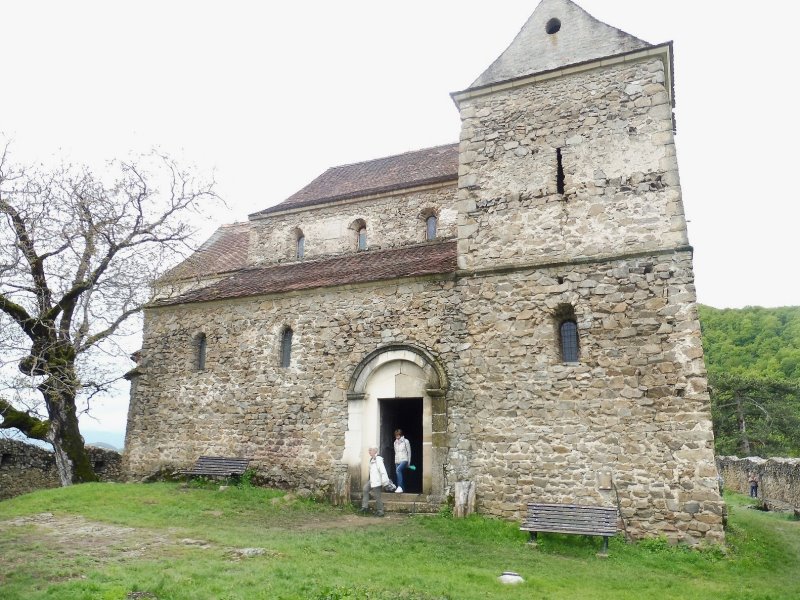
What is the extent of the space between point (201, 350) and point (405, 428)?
5785 millimetres

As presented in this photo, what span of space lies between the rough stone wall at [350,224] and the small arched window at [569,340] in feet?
16.7

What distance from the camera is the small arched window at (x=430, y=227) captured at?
16609 millimetres

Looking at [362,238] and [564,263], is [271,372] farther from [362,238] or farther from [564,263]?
[564,263]

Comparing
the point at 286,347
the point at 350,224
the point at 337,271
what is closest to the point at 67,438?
the point at 286,347

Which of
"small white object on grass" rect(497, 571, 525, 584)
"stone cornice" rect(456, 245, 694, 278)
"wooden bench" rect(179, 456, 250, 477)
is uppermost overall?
"stone cornice" rect(456, 245, 694, 278)

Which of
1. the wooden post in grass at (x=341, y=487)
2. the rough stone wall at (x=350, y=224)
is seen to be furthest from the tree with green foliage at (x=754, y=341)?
the wooden post in grass at (x=341, y=487)

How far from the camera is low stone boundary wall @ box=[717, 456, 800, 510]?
19.7 metres

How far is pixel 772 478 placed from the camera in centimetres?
2197

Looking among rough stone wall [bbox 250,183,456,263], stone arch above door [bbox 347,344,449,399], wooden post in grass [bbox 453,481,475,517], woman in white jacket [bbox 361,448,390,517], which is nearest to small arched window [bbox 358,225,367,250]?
rough stone wall [bbox 250,183,456,263]

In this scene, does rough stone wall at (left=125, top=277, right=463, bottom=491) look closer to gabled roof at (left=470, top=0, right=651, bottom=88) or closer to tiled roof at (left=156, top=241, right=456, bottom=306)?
tiled roof at (left=156, top=241, right=456, bottom=306)

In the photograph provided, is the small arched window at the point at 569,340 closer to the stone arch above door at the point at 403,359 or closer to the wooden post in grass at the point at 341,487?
the stone arch above door at the point at 403,359

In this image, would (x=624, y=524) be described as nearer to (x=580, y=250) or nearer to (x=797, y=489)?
(x=580, y=250)

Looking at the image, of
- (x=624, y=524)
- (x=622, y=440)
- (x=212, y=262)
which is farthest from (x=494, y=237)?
(x=212, y=262)

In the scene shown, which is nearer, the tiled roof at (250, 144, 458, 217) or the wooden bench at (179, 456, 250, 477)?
the wooden bench at (179, 456, 250, 477)
